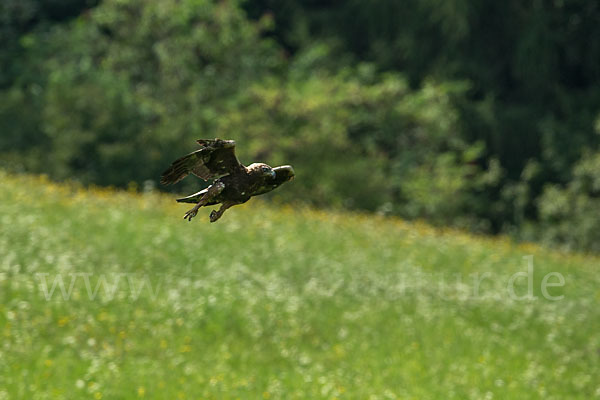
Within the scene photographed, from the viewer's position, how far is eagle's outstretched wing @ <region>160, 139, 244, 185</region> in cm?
473

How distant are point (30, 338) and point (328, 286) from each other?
4.73 m

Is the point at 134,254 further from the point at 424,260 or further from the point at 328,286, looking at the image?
the point at 424,260

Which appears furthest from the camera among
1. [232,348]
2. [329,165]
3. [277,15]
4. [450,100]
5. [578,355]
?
[277,15]

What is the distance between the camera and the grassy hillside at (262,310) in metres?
9.91

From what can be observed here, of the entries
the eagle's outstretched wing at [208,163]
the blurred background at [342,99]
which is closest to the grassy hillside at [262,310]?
the eagle's outstretched wing at [208,163]

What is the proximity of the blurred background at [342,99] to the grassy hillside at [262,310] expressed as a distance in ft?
16.6

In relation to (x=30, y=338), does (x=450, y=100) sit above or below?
below

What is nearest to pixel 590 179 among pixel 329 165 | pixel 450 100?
pixel 450 100

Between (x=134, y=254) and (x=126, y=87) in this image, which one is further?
(x=126, y=87)

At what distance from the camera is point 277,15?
29578 millimetres

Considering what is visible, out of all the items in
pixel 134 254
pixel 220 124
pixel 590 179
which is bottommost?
pixel 590 179

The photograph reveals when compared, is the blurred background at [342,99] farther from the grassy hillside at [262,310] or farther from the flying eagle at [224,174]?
the flying eagle at [224,174]

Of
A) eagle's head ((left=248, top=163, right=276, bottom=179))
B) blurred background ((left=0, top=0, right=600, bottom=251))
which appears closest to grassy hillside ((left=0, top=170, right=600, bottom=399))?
eagle's head ((left=248, top=163, right=276, bottom=179))

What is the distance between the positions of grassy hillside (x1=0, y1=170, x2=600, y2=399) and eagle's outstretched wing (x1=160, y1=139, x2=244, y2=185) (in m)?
4.71
